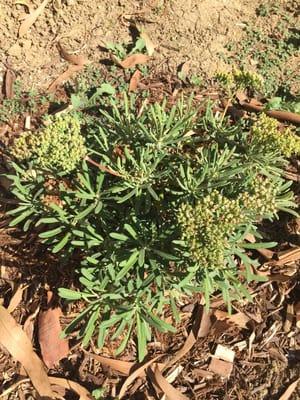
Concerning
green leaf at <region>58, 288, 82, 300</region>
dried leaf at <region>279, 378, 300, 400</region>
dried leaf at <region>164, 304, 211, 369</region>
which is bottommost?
dried leaf at <region>279, 378, 300, 400</region>

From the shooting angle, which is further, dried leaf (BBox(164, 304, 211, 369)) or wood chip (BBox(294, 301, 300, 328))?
wood chip (BBox(294, 301, 300, 328))

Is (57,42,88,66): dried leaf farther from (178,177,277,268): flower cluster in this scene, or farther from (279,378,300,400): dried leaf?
(279,378,300,400): dried leaf

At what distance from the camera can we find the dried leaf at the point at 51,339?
12.4 ft

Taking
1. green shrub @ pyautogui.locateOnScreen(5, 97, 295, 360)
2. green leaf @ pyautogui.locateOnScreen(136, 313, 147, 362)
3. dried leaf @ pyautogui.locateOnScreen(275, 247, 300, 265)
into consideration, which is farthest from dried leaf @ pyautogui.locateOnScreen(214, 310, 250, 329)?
green leaf @ pyautogui.locateOnScreen(136, 313, 147, 362)

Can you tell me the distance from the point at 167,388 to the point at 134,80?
2.85 meters

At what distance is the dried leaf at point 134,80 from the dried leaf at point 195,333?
2.25m

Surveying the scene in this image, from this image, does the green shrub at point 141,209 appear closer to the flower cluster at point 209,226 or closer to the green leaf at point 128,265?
the green leaf at point 128,265

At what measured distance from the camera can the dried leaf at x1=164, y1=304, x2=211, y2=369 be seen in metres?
3.78

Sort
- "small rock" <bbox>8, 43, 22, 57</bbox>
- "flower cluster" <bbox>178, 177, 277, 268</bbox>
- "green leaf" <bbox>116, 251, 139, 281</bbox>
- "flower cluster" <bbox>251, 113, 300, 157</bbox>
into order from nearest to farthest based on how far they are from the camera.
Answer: "flower cluster" <bbox>178, 177, 277, 268</bbox> < "flower cluster" <bbox>251, 113, 300, 157</bbox> < "green leaf" <bbox>116, 251, 139, 281</bbox> < "small rock" <bbox>8, 43, 22, 57</bbox>

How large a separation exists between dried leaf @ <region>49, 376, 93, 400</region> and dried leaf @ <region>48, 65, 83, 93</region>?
270 centimetres

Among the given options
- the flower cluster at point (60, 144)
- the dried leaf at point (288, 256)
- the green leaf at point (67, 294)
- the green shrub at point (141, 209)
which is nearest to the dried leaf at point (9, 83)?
the green shrub at point (141, 209)

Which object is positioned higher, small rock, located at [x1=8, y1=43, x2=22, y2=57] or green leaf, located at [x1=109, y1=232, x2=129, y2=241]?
small rock, located at [x1=8, y1=43, x2=22, y2=57]

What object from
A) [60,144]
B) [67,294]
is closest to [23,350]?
[67,294]

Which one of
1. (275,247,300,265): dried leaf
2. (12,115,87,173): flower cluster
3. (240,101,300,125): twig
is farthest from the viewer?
(240,101,300,125): twig
